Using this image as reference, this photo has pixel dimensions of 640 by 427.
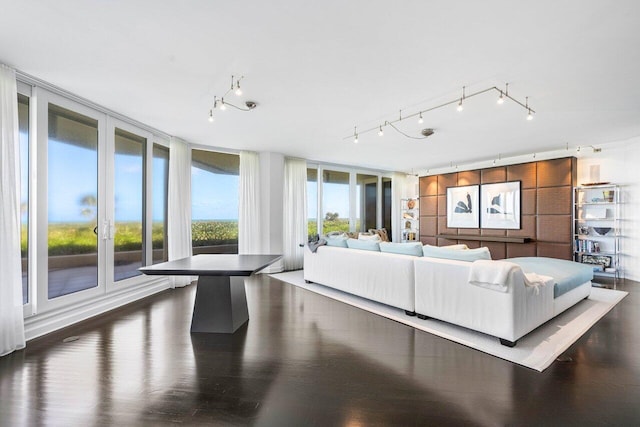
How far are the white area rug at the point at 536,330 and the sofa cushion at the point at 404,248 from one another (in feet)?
2.49

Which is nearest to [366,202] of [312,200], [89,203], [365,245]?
[312,200]

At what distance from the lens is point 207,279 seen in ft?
10.5

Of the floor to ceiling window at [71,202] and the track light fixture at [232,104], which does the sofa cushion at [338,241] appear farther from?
the floor to ceiling window at [71,202]

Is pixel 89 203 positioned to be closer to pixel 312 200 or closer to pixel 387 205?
pixel 312 200

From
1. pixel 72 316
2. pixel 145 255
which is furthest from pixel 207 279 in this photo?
pixel 145 255

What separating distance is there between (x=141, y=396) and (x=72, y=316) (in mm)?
2165

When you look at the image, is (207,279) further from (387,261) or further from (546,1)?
(546,1)

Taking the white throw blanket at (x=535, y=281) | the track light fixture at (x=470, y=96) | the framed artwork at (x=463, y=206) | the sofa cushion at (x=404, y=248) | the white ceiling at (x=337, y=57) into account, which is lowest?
the white throw blanket at (x=535, y=281)

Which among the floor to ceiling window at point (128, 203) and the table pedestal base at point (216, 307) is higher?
the floor to ceiling window at point (128, 203)

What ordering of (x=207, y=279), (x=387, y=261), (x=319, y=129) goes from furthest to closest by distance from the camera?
(x=319, y=129)
(x=387, y=261)
(x=207, y=279)

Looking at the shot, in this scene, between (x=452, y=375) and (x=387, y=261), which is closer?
(x=452, y=375)

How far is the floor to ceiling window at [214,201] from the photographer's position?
5.81 meters

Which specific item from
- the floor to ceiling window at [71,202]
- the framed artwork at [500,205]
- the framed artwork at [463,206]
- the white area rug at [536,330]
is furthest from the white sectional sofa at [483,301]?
the floor to ceiling window at [71,202]

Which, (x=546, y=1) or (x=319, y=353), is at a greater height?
(x=546, y=1)
